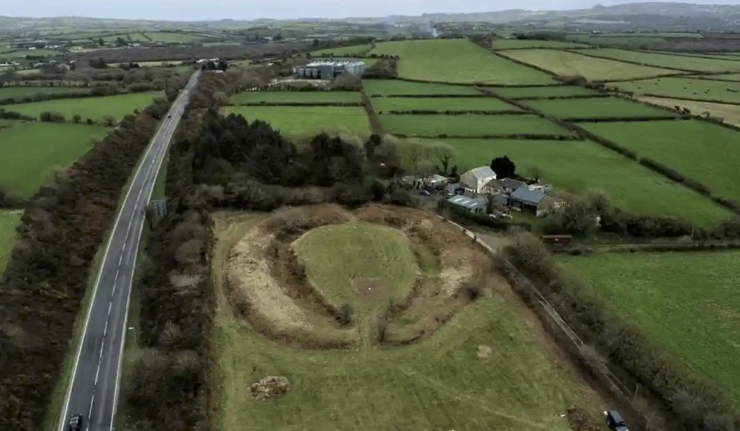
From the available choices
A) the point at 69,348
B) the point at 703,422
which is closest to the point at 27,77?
the point at 69,348

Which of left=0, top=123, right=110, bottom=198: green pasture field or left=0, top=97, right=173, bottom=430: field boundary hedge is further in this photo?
left=0, top=123, right=110, bottom=198: green pasture field

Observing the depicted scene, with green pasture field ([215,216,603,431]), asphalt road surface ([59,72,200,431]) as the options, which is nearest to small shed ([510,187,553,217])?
green pasture field ([215,216,603,431])

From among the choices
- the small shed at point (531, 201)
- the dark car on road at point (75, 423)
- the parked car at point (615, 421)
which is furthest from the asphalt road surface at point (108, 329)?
the small shed at point (531, 201)

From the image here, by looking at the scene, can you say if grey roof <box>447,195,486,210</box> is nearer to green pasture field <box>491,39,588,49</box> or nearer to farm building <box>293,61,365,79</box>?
farm building <box>293,61,365,79</box>

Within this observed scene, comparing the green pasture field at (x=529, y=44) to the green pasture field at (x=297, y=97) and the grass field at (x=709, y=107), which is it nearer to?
the grass field at (x=709, y=107)

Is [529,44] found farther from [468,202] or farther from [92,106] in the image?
[468,202]
